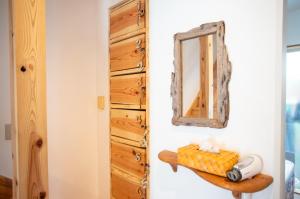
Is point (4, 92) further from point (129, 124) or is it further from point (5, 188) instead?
point (129, 124)

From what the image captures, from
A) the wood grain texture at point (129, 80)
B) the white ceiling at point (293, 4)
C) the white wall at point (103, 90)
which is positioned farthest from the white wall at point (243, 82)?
the white ceiling at point (293, 4)

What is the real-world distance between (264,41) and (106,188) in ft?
5.39

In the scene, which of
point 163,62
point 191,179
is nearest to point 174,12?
point 163,62

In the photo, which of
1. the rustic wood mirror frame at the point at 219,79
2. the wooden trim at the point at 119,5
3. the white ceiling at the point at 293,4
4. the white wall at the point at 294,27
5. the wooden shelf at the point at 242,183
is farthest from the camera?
the white wall at the point at 294,27

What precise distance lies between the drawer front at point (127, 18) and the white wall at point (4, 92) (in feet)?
2.74

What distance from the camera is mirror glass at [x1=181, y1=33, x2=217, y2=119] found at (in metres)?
1.04

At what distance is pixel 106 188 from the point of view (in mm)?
1801

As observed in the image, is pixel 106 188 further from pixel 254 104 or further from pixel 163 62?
pixel 254 104

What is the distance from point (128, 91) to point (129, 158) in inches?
19.8

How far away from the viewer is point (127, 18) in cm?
152

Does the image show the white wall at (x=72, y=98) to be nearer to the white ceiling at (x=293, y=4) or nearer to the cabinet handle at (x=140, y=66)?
the cabinet handle at (x=140, y=66)

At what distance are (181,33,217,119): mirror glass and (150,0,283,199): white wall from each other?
0.08 m

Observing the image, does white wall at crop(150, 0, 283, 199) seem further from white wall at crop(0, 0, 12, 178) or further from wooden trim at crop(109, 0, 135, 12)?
white wall at crop(0, 0, 12, 178)

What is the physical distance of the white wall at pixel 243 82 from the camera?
2.85 ft
